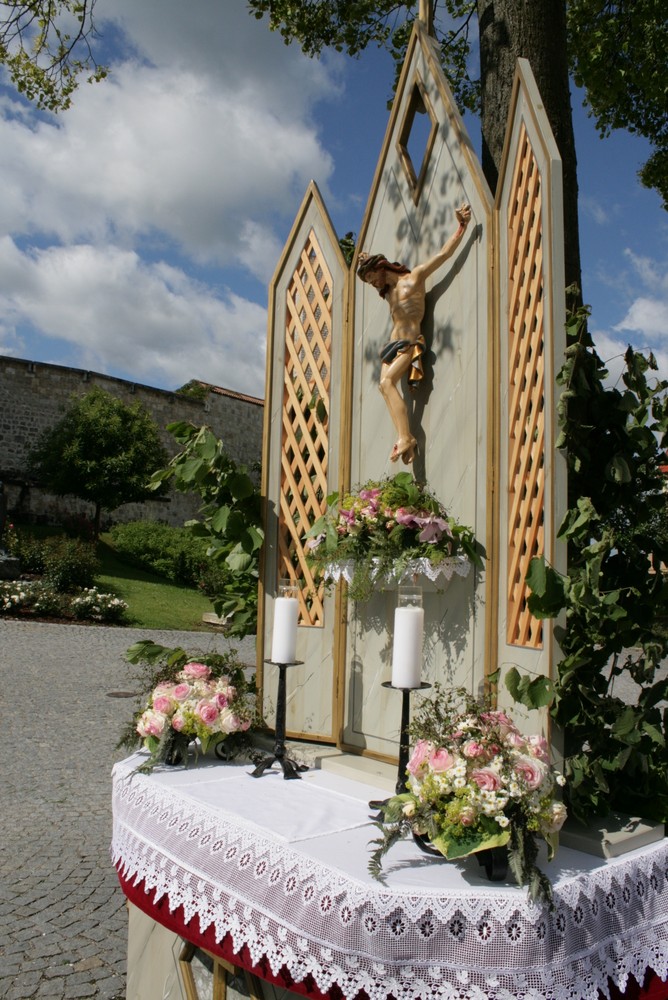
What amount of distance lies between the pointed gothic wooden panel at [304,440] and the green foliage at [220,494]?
3.6 inches

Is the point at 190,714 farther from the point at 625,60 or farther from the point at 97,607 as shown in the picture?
the point at 97,607

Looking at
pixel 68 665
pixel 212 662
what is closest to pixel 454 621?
pixel 212 662

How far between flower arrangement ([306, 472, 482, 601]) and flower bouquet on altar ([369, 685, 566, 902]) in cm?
78

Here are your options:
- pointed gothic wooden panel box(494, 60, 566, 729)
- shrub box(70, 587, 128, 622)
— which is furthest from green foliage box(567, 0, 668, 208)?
Result: shrub box(70, 587, 128, 622)

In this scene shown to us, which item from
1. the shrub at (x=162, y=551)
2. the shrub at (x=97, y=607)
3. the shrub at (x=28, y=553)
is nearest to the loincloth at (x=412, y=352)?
the shrub at (x=97, y=607)

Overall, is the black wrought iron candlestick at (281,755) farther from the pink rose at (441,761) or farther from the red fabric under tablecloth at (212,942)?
the pink rose at (441,761)

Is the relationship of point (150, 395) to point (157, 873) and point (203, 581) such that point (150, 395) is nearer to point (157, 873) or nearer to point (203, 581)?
point (203, 581)

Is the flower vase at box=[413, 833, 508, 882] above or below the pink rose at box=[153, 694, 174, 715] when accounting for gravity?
below

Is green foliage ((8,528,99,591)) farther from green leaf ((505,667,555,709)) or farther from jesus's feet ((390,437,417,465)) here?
green leaf ((505,667,555,709))

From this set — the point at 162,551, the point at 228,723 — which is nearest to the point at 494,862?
the point at 228,723

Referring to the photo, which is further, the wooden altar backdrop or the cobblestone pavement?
the cobblestone pavement

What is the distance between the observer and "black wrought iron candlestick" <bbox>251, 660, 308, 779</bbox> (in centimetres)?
321

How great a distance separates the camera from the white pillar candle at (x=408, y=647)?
2660mm

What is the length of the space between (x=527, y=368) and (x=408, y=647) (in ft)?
3.46
